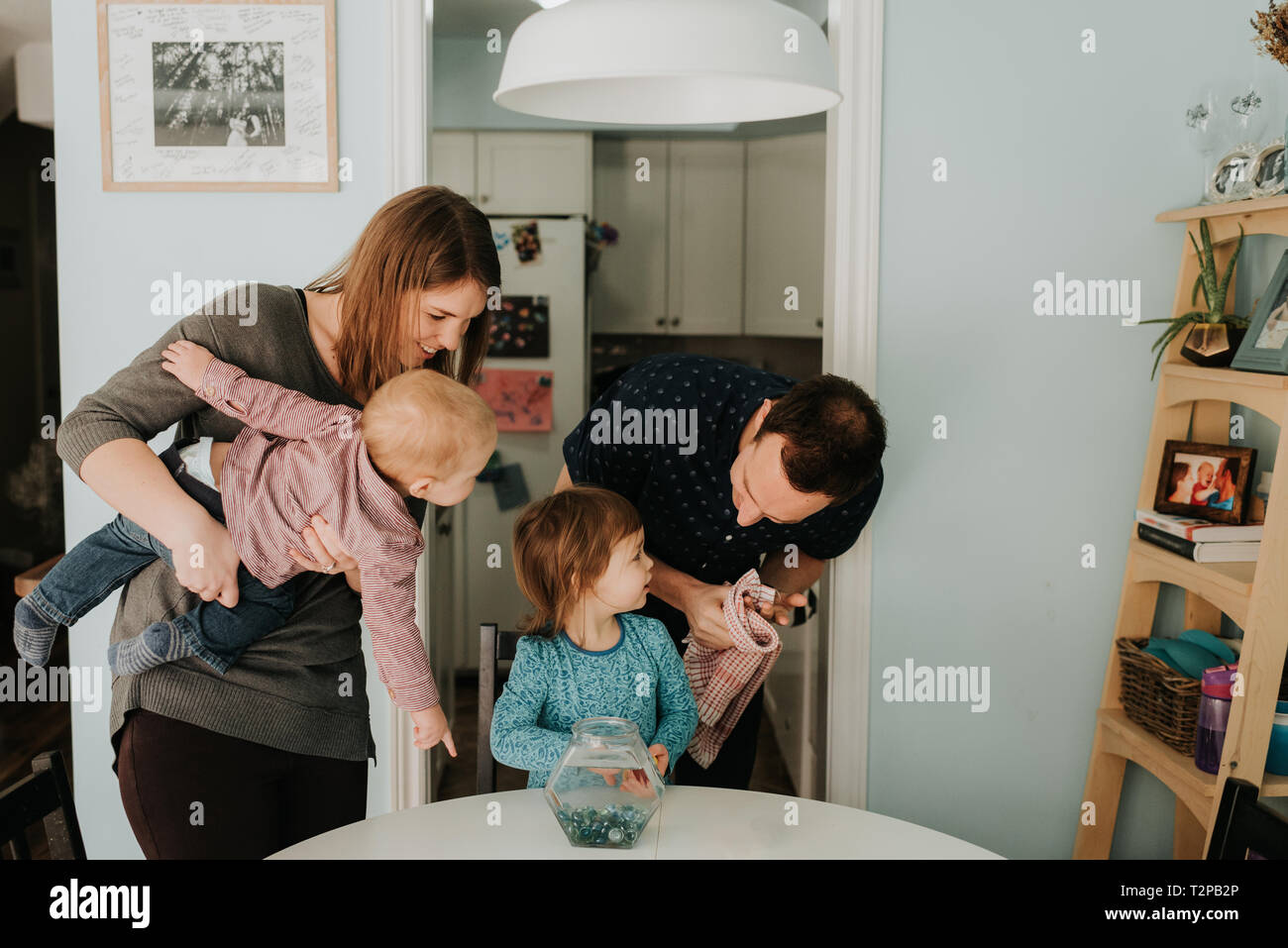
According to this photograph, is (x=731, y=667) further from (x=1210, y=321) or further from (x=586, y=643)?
(x=1210, y=321)

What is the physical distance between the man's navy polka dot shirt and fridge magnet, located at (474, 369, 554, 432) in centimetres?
231

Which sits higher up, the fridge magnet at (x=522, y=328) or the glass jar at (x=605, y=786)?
the fridge magnet at (x=522, y=328)

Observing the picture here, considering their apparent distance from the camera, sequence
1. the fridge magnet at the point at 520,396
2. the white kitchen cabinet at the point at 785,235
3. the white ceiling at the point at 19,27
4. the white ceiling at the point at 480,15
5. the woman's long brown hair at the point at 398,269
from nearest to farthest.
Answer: the woman's long brown hair at the point at 398,269 < the white ceiling at the point at 19,27 < the white ceiling at the point at 480,15 < the white kitchen cabinet at the point at 785,235 < the fridge magnet at the point at 520,396

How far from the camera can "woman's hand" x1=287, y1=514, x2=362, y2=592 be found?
1373 millimetres

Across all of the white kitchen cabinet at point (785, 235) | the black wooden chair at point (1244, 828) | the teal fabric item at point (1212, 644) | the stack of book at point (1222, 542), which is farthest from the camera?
→ the white kitchen cabinet at point (785, 235)

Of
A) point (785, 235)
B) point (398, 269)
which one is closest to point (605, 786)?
point (398, 269)

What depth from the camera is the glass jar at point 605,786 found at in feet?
4.00

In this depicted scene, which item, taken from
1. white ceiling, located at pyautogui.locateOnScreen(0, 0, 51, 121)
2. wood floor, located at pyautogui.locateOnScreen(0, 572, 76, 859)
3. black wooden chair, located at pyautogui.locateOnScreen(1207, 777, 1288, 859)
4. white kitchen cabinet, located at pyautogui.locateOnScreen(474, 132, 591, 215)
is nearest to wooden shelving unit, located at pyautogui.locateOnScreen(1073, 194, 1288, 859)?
black wooden chair, located at pyautogui.locateOnScreen(1207, 777, 1288, 859)

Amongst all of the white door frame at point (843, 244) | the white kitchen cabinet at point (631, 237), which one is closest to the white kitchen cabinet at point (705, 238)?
the white kitchen cabinet at point (631, 237)

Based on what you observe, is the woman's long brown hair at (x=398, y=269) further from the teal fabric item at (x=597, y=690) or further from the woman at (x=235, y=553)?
the teal fabric item at (x=597, y=690)

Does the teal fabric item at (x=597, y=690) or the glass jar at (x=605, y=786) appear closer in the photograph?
the glass jar at (x=605, y=786)

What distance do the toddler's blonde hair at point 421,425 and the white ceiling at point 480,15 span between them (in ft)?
8.90

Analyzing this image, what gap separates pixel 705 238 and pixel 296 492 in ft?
11.0
